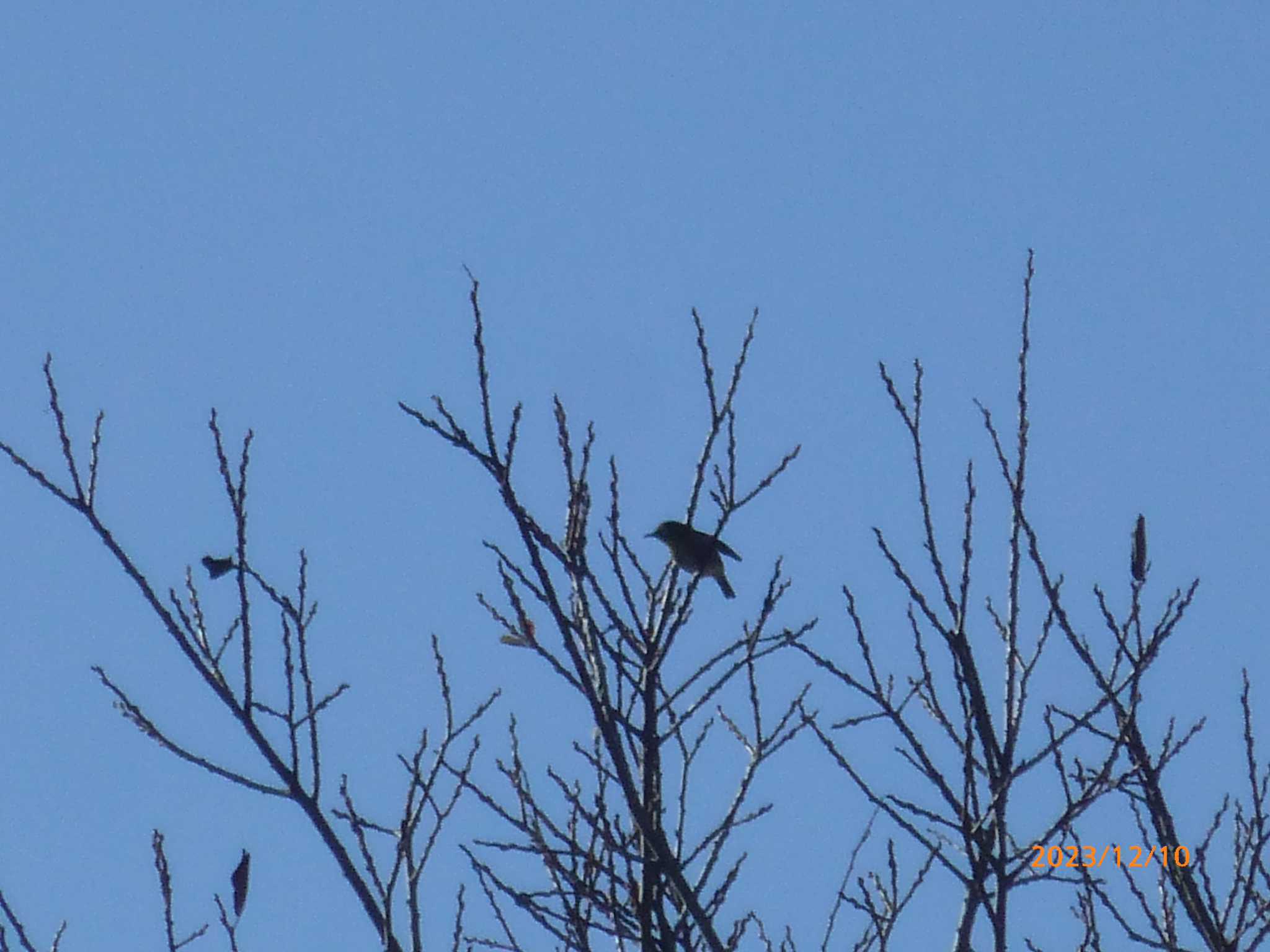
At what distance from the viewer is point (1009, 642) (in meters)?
3.33

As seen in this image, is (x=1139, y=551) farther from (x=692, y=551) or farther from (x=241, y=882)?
(x=241, y=882)

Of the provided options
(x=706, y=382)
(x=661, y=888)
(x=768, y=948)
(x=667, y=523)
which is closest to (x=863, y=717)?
(x=661, y=888)

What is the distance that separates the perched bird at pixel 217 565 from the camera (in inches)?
174

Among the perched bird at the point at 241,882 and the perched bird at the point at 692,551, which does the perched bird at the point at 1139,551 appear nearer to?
the perched bird at the point at 692,551

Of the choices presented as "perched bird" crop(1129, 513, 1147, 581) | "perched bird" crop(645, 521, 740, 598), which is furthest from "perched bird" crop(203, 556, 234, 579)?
"perched bird" crop(1129, 513, 1147, 581)

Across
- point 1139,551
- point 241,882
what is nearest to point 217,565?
point 241,882

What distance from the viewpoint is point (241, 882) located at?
10.6 ft

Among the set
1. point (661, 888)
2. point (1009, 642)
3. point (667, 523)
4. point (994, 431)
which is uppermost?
point (667, 523)

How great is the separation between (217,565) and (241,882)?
141 centimetres

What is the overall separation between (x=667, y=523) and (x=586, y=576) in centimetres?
271

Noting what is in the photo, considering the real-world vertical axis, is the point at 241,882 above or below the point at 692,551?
below

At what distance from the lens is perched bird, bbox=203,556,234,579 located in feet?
14.5

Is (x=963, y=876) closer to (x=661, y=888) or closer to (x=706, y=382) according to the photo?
(x=661, y=888)

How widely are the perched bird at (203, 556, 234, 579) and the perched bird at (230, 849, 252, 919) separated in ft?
4.33
